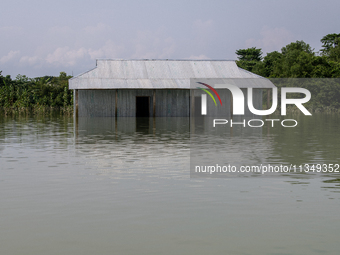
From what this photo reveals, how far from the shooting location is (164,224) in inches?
257

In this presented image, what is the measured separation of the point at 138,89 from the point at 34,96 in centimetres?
2487

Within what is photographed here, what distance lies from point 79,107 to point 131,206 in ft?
115

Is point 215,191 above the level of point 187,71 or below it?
below

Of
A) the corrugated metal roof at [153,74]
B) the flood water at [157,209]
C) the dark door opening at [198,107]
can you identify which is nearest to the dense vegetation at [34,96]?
the corrugated metal roof at [153,74]

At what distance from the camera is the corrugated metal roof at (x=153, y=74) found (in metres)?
41.3

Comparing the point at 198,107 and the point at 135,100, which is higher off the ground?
the point at 135,100

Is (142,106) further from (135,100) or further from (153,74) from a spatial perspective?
(153,74)

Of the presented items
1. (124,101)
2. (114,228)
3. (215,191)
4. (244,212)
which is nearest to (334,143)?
(215,191)

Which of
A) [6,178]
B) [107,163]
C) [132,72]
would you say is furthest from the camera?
[132,72]

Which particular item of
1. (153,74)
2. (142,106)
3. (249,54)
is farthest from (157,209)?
(249,54)

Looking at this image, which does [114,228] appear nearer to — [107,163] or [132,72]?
[107,163]

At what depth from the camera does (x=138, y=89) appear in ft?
140

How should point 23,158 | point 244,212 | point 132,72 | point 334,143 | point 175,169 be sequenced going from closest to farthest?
1. point 244,212
2. point 175,169
3. point 23,158
4. point 334,143
5. point 132,72

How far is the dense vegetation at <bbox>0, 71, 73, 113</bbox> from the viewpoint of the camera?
55750mm
